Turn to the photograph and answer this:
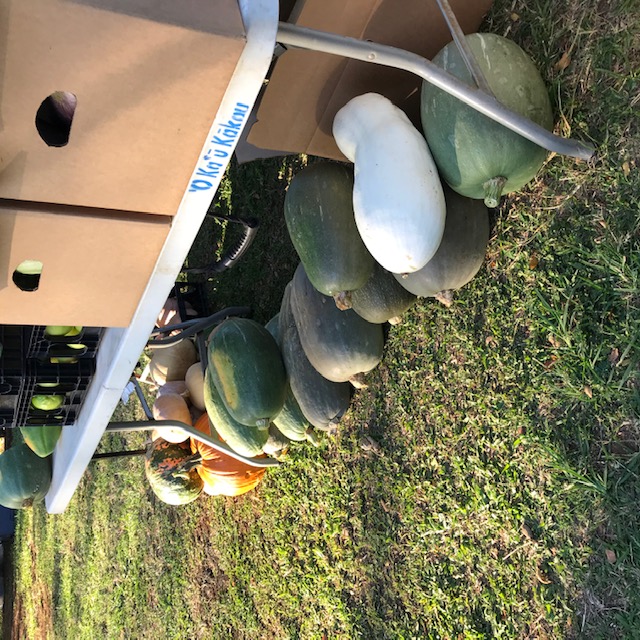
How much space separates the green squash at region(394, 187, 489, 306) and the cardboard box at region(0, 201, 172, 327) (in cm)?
90

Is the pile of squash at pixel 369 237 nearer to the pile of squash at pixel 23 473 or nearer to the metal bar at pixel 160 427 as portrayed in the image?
the metal bar at pixel 160 427

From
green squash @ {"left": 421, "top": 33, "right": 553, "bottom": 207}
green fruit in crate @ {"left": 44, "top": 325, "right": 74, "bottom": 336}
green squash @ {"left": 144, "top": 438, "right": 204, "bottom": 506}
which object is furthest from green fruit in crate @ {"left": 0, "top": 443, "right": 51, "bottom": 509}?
green squash @ {"left": 421, "top": 33, "right": 553, "bottom": 207}

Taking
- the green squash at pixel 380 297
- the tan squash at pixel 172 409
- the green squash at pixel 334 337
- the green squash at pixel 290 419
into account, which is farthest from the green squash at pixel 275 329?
the tan squash at pixel 172 409

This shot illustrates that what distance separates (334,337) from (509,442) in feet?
2.72

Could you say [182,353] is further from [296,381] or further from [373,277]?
[373,277]

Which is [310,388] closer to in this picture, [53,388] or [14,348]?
[53,388]

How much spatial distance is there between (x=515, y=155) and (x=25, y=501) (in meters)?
3.42

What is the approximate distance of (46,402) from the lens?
2371 mm

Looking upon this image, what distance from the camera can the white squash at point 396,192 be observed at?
1927mm

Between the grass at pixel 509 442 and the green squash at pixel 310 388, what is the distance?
141mm

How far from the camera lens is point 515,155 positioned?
1.84 meters

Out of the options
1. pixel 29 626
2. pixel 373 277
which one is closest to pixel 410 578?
pixel 373 277

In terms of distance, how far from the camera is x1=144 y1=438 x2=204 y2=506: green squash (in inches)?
154

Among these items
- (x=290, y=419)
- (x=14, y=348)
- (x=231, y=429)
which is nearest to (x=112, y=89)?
(x=14, y=348)
